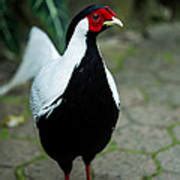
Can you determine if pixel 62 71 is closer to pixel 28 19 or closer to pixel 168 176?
pixel 168 176

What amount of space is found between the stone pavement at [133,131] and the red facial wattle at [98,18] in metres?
1.11

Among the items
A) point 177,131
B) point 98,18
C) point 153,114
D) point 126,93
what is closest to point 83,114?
point 98,18

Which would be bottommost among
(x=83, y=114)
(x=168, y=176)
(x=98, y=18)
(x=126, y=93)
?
(x=126, y=93)

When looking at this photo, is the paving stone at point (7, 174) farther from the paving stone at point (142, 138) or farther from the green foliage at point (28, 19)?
the green foliage at point (28, 19)

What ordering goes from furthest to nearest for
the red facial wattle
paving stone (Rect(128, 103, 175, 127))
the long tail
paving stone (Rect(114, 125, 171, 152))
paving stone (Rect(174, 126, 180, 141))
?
1. paving stone (Rect(128, 103, 175, 127))
2. paving stone (Rect(174, 126, 180, 141))
3. paving stone (Rect(114, 125, 171, 152))
4. the long tail
5. the red facial wattle

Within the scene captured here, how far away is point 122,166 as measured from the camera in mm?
3033

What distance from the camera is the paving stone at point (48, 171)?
293 cm

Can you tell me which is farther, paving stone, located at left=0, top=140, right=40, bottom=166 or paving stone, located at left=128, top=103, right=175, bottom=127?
paving stone, located at left=128, top=103, right=175, bottom=127

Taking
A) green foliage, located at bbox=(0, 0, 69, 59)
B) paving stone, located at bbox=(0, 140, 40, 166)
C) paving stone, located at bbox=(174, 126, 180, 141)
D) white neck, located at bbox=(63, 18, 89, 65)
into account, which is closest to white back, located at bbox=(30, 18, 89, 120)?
white neck, located at bbox=(63, 18, 89, 65)

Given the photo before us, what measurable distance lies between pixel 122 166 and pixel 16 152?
0.71 meters

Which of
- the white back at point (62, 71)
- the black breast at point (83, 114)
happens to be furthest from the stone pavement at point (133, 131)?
the white back at point (62, 71)

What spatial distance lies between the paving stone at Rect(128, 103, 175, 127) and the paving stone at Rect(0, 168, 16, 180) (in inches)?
41.8

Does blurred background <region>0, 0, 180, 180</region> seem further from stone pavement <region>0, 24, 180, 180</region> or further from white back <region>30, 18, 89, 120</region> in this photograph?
white back <region>30, 18, 89, 120</region>

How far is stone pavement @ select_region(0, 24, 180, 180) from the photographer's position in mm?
2982
